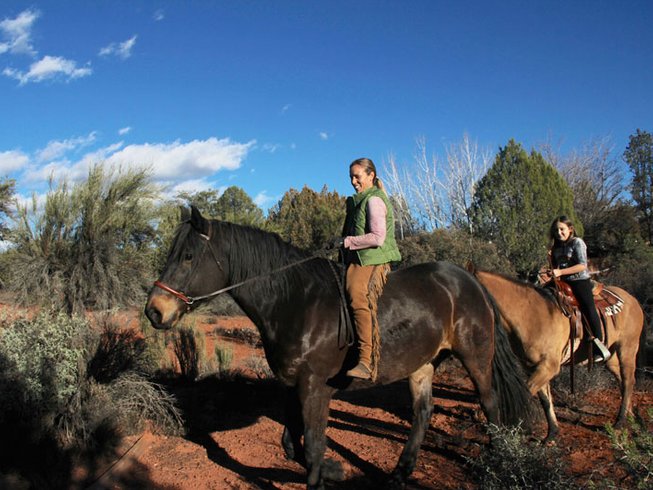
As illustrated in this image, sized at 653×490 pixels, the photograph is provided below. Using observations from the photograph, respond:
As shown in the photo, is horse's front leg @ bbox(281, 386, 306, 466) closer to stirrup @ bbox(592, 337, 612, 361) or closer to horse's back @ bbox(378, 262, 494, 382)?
horse's back @ bbox(378, 262, 494, 382)

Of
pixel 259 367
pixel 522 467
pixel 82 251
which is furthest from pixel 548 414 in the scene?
pixel 82 251

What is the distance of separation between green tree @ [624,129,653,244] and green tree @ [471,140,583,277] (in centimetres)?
1661

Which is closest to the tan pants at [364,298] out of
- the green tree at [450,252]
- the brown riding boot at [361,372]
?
the brown riding boot at [361,372]

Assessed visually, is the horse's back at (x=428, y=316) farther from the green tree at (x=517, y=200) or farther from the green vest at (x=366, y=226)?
the green tree at (x=517, y=200)

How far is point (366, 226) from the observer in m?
4.17

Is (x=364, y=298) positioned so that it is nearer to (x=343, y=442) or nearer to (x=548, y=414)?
(x=343, y=442)

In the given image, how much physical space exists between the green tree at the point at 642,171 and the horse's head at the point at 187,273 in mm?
42681

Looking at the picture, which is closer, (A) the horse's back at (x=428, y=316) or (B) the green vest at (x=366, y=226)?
(B) the green vest at (x=366, y=226)

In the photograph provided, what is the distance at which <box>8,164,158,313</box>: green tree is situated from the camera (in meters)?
7.29

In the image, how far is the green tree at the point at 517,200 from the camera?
23638 millimetres

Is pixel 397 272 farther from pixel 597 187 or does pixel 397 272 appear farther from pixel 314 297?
pixel 597 187

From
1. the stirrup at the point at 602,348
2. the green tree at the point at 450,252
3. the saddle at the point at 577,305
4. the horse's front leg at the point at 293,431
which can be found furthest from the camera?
the green tree at the point at 450,252

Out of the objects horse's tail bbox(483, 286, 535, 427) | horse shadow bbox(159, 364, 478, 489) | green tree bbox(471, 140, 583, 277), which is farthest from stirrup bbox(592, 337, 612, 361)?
green tree bbox(471, 140, 583, 277)

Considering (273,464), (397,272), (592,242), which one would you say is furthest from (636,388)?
(592,242)
